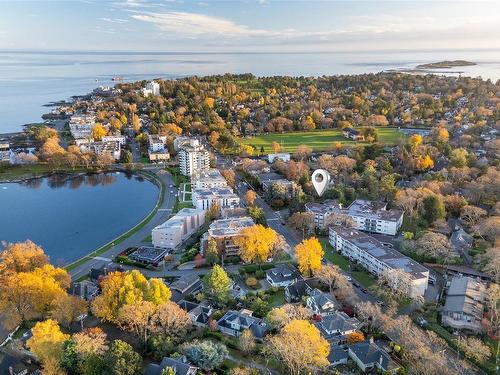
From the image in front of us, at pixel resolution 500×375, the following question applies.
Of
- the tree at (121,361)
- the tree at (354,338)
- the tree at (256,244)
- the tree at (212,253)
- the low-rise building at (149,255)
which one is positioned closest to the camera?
the tree at (121,361)

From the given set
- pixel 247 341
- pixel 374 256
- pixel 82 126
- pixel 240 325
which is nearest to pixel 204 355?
pixel 247 341

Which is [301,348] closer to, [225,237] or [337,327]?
[337,327]

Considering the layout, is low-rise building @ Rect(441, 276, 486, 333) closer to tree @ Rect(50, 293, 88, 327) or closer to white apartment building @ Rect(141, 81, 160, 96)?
tree @ Rect(50, 293, 88, 327)

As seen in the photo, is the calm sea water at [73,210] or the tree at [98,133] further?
the tree at [98,133]

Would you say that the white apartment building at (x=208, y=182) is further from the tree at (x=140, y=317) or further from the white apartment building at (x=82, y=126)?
the white apartment building at (x=82, y=126)

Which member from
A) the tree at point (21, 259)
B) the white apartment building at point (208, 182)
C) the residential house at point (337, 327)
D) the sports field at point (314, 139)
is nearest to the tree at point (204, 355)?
the residential house at point (337, 327)

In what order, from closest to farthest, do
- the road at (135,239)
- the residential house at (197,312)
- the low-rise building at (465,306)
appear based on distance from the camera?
the low-rise building at (465,306), the residential house at (197,312), the road at (135,239)

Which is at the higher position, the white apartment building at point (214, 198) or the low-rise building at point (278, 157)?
the low-rise building at point (278, 157)

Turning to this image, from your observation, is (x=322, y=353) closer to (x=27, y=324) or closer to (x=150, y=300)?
(x=150, y=300)
